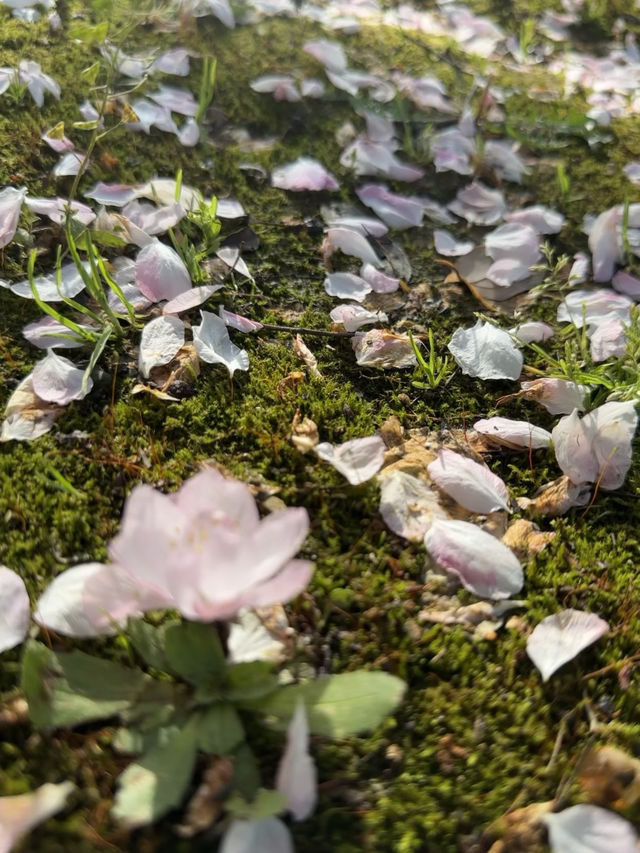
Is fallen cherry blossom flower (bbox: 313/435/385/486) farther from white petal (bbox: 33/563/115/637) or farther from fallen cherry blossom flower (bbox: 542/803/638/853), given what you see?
fallen cherry blossom flower (bbox: 542/803/638/853)

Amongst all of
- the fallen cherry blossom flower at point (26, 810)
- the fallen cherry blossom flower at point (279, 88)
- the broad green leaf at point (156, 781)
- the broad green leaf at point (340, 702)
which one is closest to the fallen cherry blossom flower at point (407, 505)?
the broad green leaf at point (340, 702)

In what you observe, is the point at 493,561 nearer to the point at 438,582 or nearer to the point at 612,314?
the point at 438,582

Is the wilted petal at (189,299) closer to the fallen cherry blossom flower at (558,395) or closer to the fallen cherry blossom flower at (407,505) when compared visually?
the fallen cherry blossom flower at (407,505)

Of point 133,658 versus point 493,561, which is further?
point 493,561

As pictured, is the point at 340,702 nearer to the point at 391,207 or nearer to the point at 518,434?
the point at 518,434

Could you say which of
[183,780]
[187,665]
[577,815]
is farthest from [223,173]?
[577,815]

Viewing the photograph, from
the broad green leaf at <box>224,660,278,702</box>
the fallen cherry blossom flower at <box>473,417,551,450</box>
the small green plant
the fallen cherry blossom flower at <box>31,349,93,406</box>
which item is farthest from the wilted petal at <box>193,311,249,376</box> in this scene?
the broad green leaf at <box>224,660,278,702</box>
